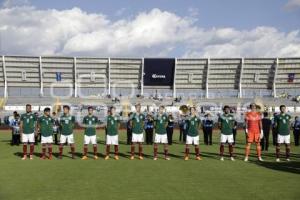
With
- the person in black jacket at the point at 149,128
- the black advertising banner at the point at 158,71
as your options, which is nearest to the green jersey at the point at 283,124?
the person in black jacket at the point at 149,128

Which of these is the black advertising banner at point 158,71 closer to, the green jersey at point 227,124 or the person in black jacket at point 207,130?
the person in black jacket at point 207,130

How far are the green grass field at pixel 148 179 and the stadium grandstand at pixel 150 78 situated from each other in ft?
185

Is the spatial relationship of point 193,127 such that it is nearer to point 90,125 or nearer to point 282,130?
point 282,130

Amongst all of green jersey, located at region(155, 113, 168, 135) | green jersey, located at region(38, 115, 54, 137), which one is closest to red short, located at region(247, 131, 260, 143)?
green jersey, located at region(155, 113, 168, 135)

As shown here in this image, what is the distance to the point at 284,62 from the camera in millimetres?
72750

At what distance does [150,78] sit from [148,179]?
60.6 meters

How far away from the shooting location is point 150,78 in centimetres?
7238

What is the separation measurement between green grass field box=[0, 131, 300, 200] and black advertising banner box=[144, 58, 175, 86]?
2181 inches

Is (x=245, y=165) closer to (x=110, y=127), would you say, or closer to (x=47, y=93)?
(x=110, y=127)

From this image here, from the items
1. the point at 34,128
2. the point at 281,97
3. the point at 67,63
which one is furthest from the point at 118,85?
the point at 34,128

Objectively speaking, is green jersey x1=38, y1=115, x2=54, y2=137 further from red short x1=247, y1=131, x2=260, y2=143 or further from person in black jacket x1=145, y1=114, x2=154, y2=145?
person in black jacket x1=145, y1=114, x2=154, y2=145

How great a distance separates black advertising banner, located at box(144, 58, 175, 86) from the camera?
71.8 metres

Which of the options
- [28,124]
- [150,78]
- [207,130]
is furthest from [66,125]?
[150,78]

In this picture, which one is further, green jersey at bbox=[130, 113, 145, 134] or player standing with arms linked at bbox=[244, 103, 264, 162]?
green jersey at bbox=[130, 113, 145, 134]
